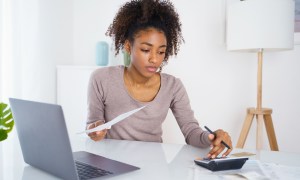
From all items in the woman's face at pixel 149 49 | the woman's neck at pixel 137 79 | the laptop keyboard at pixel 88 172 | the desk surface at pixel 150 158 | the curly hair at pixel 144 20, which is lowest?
the desk surface at pixel 150 158

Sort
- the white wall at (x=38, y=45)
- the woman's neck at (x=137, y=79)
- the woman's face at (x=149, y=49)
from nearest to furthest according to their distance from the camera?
the woman's face at (x=149, y=49) → the woman's neck at (x=137, y=79) → the white wall at (x=38, y=45)

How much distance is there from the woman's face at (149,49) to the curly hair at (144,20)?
4 cm

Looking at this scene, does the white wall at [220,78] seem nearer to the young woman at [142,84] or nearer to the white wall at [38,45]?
the white wall at [38,45]

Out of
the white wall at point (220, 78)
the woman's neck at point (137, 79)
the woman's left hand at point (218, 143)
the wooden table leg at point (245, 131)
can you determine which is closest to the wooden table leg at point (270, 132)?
the wooden table leg at point (245, 131)

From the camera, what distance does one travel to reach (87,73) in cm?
253

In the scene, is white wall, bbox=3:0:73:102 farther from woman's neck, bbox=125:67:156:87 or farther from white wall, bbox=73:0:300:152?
woman's neck, bbox=125:67:156:87

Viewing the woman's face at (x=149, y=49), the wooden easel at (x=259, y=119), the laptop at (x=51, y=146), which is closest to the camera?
the laptop at (x=51, y=146)

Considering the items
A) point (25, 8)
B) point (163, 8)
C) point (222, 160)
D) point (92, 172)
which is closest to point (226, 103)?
point (163, 8)

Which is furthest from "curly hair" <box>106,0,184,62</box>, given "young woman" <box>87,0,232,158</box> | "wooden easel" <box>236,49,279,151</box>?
"wooden easel" <box>236,49,279,151</box>

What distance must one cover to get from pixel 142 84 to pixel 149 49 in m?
0.22

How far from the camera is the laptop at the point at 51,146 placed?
67 cm

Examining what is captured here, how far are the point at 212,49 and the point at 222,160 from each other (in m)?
2.01

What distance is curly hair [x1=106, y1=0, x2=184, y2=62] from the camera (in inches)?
59.4

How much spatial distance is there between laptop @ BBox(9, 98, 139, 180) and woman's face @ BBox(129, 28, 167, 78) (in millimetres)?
630
